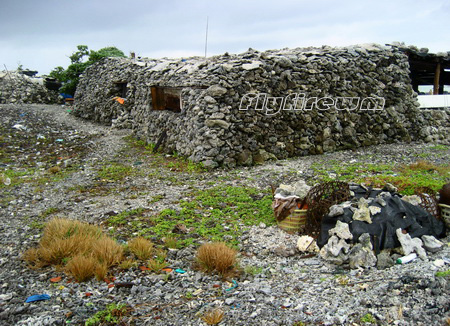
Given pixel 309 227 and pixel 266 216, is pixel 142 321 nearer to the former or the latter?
pixel 309 227

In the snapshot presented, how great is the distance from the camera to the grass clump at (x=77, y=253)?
4.83 meters

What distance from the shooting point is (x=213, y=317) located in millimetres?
3873

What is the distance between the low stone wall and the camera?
2417 centimetres

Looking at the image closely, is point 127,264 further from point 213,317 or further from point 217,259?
point 213,317

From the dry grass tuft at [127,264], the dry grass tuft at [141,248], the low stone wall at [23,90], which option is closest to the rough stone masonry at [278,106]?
the dry grass tuft at [141,248]

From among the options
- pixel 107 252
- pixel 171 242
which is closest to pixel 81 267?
pixel 107 252

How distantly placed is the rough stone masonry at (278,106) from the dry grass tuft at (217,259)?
5.42 meters

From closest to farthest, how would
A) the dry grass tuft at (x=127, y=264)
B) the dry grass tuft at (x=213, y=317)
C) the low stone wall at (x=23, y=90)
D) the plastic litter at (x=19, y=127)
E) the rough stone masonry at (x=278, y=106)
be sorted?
the dry grass tuft at (x=213, y=317) < the dry grass tuft at (x=127, y=264) < the rough stone masonry at (x=278, y=106) < the plastic litter at (x=19, y=127) < the low stone wall at (x=23, y=90)

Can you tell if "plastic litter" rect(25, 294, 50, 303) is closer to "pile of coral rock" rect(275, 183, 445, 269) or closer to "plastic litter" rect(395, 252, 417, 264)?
"pile of coral rock" rect(275, 183, 445, 269)

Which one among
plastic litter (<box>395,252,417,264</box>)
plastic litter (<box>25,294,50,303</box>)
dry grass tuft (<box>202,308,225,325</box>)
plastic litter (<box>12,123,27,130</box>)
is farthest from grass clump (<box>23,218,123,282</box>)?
plastic litter (<box>12,123,27,130</box>)

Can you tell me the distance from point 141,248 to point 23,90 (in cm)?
2389

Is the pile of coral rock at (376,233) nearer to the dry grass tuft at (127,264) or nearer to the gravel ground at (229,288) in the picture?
the gravel ground at (229,288)

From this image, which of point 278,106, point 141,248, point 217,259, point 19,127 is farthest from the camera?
point 19,127

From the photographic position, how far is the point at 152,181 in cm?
972
